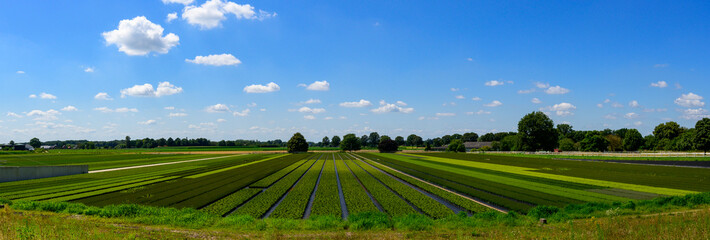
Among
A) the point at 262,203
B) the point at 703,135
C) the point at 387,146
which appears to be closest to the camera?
the point at 262,203

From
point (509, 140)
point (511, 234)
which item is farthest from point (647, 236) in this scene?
point (509, 140)

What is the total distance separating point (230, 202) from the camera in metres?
26.3

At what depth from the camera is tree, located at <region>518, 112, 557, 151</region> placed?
5743 inches

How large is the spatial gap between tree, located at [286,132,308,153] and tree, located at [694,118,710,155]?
140 meters

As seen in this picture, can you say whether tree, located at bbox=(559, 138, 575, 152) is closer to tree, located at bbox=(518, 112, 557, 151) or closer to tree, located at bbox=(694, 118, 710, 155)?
tree, located at bbox=(518, 112, 557, 151)

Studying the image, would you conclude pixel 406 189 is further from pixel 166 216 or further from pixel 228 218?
pixel 166 216

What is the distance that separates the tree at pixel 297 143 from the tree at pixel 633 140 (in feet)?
511

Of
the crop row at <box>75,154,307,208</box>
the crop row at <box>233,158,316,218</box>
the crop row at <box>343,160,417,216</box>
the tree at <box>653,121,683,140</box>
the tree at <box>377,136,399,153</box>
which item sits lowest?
the crop row at <box>233,158,316,218</box>

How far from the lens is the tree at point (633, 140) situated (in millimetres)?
158375

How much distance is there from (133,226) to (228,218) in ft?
15.6

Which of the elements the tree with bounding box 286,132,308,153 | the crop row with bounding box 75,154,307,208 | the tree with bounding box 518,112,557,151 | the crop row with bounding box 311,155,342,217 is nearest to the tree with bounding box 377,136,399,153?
the tree with bounding box 286,132,308,153

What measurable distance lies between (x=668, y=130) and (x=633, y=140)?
60.4 feet

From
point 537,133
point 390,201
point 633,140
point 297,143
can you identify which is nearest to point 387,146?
point 297,143

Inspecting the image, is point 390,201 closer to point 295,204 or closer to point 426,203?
point 426,203
